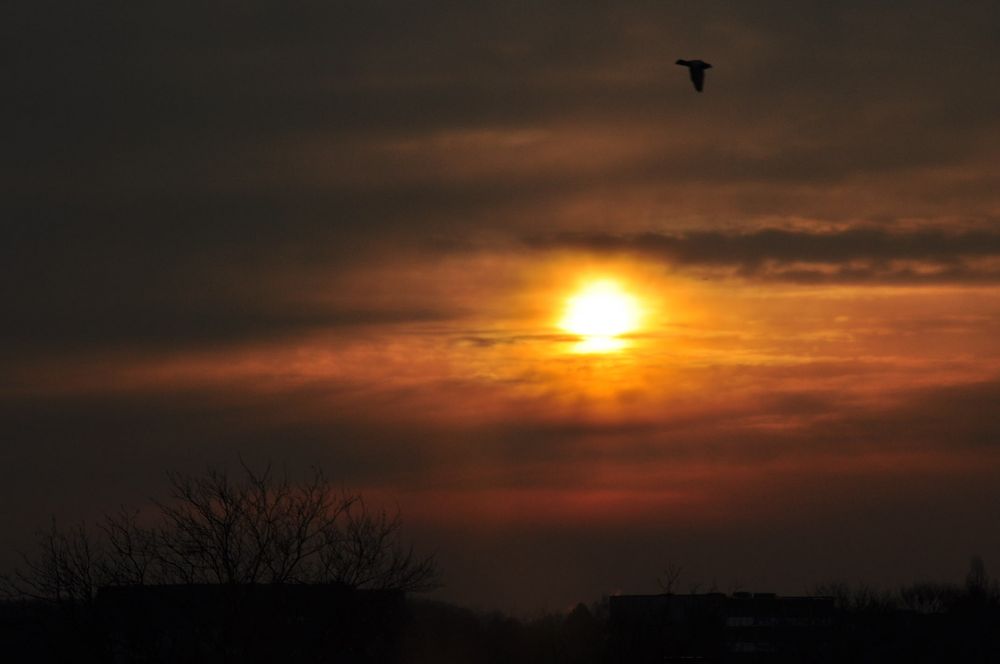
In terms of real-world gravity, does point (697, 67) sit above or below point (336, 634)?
above

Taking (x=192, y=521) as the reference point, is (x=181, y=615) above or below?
below

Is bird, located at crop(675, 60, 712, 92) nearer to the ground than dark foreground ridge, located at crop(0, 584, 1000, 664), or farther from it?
farther from it

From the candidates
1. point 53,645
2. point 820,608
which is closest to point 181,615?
point 53,645

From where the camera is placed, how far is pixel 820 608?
127812mm

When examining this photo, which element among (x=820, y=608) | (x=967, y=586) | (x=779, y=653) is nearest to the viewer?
(x=779, y=653)

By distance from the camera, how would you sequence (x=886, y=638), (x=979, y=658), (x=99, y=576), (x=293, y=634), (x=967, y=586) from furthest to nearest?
(x=967, y=586)
(x=886, y=638)
(x=979, y=658)
(x=99, y=576)
(x=293, y=634)

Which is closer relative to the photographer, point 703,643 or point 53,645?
point 53,645

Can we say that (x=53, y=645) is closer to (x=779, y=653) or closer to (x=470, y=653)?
(x=470, y=653)

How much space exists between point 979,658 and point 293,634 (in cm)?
7319

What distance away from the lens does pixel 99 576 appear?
3428cm

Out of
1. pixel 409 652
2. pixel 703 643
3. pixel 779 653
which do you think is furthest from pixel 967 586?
pixel 409 652

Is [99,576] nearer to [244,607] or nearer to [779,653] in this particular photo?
[244,607]

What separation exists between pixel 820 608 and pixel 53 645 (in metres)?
105

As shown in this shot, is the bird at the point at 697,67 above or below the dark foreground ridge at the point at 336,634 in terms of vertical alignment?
above
